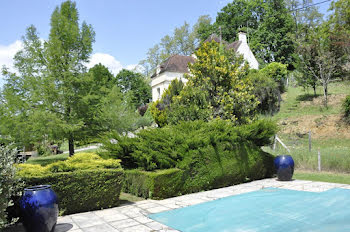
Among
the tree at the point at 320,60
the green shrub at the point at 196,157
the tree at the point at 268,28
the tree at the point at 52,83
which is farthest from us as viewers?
the tree at the point at 268,28

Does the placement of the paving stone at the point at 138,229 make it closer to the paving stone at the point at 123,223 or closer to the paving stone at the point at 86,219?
the paving stone at the point at 123,223

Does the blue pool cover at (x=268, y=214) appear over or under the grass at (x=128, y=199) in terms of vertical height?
over

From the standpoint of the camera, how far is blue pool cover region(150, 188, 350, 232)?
482cm

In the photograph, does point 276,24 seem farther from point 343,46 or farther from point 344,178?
point 344,178

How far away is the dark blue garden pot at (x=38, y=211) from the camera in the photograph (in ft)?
14.9

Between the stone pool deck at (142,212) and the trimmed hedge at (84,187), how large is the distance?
0.21m

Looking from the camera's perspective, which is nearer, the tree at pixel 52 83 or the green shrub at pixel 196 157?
the green shrub at pixel 196 157

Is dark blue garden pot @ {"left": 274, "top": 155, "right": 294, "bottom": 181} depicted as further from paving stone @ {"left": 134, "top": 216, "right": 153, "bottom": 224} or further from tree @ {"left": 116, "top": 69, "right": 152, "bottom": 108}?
tree @ {"left": 116, "top": 69, "right": 152, "bottom": 108}

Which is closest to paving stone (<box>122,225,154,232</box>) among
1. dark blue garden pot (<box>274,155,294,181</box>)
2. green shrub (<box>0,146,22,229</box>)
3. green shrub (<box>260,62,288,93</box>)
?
green shrub (<box>0,146,22,229</box>)

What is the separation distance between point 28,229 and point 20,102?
10166 millimetres

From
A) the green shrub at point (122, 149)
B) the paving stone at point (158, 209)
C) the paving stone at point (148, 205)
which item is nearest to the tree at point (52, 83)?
the green shrub at point (122, 149)

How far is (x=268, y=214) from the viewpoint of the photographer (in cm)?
558

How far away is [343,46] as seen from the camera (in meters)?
20.9

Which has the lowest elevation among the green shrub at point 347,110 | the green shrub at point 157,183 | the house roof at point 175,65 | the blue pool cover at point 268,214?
the blue pool cover at point 268,214
